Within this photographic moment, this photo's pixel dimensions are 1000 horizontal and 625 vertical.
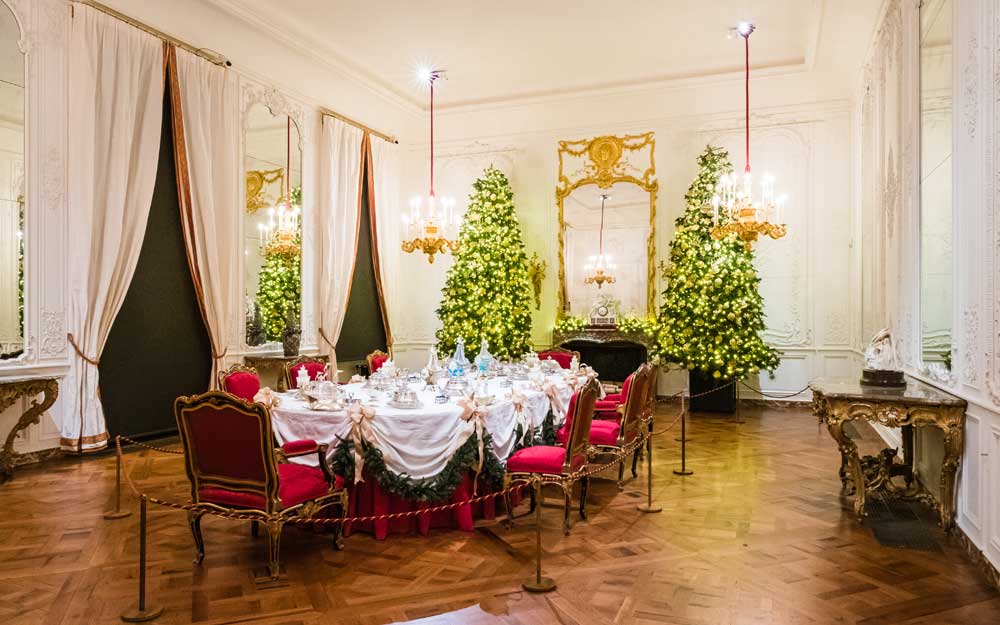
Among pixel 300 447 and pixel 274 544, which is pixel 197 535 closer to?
pixel 274 544

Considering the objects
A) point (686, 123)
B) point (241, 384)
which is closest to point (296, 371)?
point (241, 384)

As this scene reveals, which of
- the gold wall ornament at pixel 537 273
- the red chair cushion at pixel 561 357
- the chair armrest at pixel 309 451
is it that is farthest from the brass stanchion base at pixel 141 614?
the gold wall ornament at pixel 537 273

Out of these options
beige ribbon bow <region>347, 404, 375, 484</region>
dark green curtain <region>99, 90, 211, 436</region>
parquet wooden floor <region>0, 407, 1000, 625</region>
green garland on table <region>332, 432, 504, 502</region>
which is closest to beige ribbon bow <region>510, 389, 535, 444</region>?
green garland on table <region>332, 432, 504, 502</region>

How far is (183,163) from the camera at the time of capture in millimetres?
7395

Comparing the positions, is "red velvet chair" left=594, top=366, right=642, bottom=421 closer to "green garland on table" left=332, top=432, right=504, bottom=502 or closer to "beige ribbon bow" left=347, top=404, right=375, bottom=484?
"green garland on table" left=332, top=432, right=504, bottom=502

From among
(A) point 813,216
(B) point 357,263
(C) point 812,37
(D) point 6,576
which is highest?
(C) point 812,37

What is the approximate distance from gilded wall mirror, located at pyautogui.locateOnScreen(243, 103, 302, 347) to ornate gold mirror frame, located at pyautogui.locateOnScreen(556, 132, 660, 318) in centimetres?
432

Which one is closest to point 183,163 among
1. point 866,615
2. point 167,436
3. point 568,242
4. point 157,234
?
point 157,234

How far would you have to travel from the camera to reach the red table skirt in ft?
14.0

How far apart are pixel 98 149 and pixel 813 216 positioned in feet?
30.7

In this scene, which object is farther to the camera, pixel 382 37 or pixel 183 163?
pixel 382 37

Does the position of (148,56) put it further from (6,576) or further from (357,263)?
(6,576)

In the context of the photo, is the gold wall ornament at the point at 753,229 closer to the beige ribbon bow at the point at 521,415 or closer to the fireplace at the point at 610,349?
the fireplace at the point at 610,349

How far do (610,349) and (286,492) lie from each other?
24.8ft
